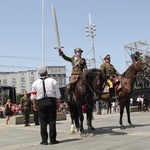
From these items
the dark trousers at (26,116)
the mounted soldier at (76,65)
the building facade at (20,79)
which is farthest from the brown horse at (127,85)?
the building facade at (20,79)

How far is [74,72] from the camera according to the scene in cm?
1026

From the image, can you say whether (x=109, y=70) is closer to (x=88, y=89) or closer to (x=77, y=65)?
(x=77, y=65)

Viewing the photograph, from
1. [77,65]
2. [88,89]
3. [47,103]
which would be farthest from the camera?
[77,65]

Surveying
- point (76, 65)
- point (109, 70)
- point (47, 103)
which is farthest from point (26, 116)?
point (47, 103)

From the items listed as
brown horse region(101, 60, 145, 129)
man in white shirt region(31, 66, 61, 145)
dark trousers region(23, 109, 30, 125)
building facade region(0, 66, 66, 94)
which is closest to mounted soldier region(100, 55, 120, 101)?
brown horse region(101, 60, 145, 129)

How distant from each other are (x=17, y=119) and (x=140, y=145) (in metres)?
13.0

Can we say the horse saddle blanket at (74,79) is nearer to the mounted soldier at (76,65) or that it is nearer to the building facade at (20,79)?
the mounted soldier at (76,65)

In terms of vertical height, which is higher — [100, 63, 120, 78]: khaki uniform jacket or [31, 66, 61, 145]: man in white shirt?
[100, 63, 120, 78]: khaki uniform jacket

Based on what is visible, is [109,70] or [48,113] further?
[109,70]

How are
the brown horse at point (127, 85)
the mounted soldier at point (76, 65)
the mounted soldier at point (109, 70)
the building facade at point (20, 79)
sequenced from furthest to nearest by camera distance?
the building facade at point (20, 79) < the mounted soldier at point (109, 70) < the brown horse at point (127, 85) < the mounted soldier at point (76, 65)

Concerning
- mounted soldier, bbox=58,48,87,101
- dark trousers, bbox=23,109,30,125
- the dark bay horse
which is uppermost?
mounted soldier, bbox=58,48,87,101

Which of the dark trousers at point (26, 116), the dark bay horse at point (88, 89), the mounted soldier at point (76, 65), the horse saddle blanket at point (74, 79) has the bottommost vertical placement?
the dark trousers at point (26, 116)

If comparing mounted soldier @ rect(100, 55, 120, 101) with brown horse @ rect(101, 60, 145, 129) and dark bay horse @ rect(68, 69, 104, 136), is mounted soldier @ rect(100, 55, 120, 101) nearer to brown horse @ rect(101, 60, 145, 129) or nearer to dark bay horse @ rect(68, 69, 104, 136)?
brown horse @ rect(101, 60, 145, 129)

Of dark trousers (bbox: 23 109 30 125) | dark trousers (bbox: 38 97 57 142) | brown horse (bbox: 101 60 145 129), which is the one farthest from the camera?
dark trousers (bbox: 23 109 30 125)
